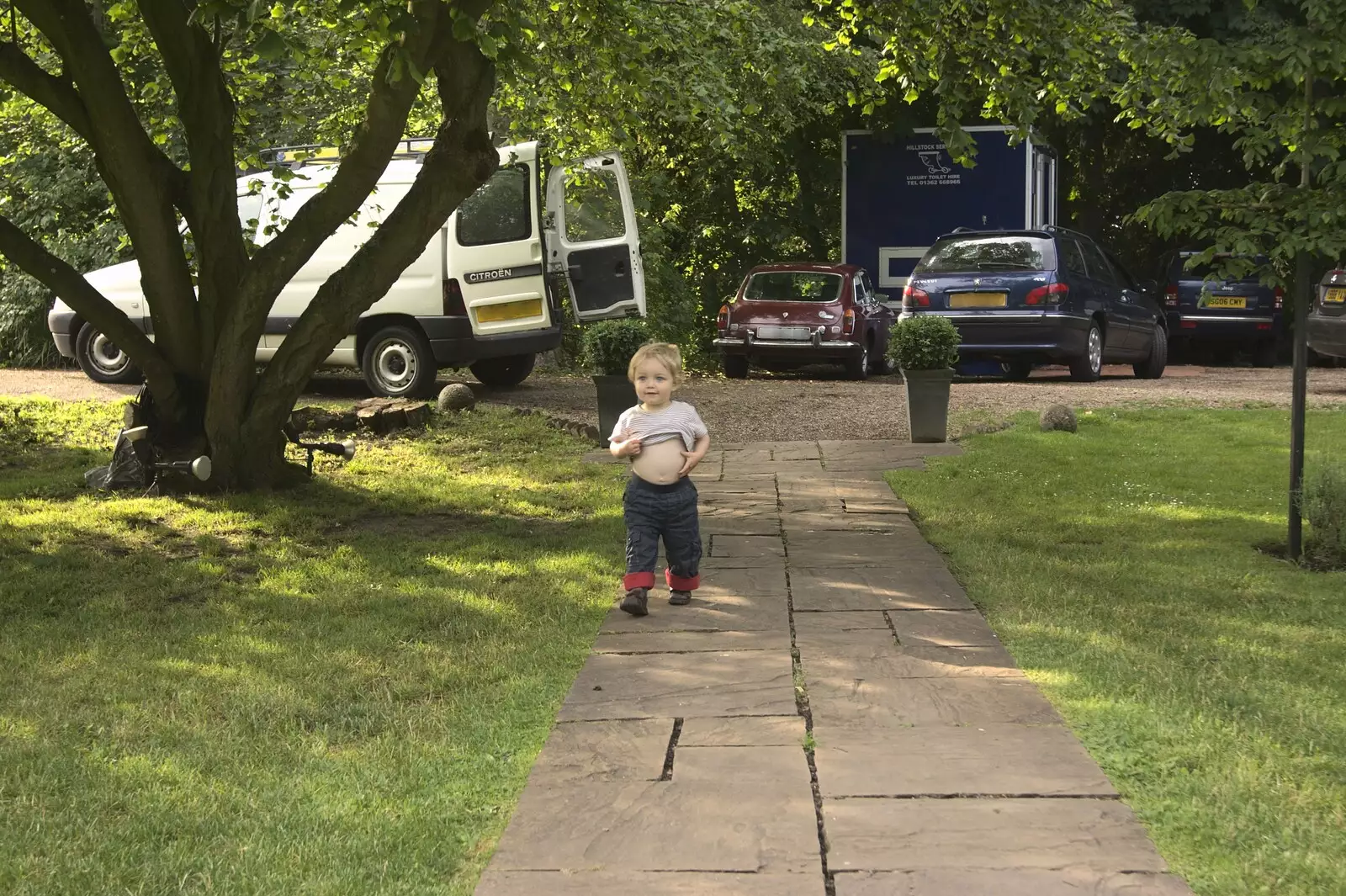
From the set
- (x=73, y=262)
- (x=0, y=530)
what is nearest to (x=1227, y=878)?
(x=0, y=530)

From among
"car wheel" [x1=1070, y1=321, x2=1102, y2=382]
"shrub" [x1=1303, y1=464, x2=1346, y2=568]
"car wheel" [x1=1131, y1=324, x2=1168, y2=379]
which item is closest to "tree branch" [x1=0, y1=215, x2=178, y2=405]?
"shrub" [x1=1303, y1=464, x2=1346, y2=568]

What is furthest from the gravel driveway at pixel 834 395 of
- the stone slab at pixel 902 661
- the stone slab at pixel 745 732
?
the stone slab at pixel 745 732

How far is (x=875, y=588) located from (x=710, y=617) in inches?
31.6

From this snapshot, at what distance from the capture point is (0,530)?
7.58 metres

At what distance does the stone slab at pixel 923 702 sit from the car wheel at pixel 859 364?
1372 cm

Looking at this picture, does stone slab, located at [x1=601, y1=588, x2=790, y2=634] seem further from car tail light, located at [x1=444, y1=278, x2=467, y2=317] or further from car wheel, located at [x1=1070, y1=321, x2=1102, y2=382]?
car wheel, located at [x1=1070, y1=321, x2=1102, y2=382]

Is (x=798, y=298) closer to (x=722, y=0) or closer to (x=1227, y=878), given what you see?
(x=722, y=0)

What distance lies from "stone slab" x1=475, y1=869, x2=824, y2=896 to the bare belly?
2819 millimetres

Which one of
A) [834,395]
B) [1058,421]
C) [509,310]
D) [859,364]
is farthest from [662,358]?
[859,364]

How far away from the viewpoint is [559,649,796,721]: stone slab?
426 centimetres

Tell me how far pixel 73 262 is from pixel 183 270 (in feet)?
36.3

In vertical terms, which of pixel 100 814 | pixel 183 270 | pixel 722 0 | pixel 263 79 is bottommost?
pixel 100 814

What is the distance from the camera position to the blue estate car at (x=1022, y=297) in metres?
15.8

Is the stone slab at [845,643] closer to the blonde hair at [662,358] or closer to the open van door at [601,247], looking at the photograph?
the blonde hair at [662,358]
